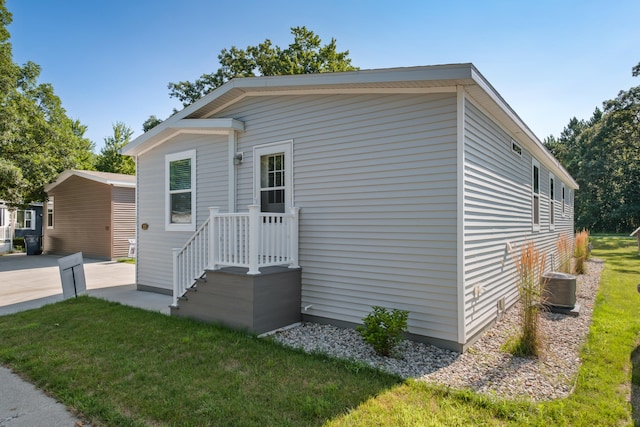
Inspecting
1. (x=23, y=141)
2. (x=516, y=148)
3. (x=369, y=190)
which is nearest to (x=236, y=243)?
(x=369, y=190)

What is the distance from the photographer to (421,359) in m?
4.09

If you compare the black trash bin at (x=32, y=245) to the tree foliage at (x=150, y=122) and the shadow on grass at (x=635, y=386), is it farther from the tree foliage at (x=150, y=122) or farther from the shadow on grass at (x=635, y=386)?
the shadow on grass at (x=635, y=386)

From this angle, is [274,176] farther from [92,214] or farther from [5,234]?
[5,234]

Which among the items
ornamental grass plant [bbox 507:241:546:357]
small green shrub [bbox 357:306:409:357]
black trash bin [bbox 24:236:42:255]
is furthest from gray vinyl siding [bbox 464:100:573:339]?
black trash bin [bbox 24:236:42:255]

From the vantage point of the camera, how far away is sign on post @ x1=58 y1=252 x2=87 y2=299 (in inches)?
278

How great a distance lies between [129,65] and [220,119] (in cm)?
560

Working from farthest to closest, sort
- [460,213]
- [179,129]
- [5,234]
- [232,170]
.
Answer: [5,234], [179,129], [232,170], [460,213]

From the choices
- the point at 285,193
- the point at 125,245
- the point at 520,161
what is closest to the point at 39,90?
the point at 125,245

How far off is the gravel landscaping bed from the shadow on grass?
0.45 meters

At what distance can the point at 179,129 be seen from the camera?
718cm

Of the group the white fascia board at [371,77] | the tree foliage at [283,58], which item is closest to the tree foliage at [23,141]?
the tree foliage at [283,58]

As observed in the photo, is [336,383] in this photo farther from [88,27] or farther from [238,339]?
[88,27]

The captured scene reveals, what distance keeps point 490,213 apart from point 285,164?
3.28 metres

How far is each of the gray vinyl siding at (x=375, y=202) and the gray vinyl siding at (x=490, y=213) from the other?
324 millimetres
